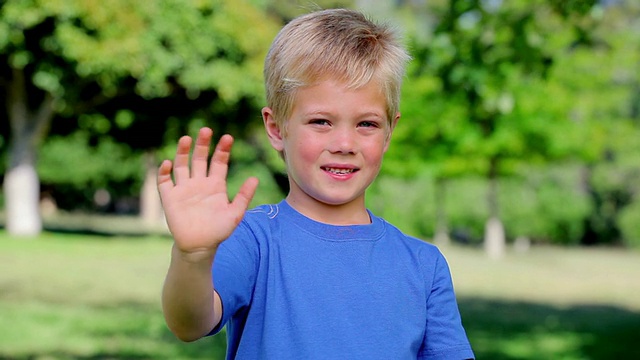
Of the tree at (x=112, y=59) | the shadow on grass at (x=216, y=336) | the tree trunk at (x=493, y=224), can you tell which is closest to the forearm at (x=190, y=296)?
the shadow on grass at (x=216, y=336)

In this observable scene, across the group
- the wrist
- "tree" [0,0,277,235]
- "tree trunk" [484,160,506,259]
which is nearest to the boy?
the wrist

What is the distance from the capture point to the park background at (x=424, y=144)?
697 cm

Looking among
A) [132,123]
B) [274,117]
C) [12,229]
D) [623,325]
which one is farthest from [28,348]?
[132,123]

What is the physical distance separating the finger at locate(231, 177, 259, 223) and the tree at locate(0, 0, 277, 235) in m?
14.0

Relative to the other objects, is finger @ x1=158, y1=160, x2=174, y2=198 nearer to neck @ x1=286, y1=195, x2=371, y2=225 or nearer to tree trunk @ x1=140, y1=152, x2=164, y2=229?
neck @ x1=286, y1=195, x2=371, y2=225

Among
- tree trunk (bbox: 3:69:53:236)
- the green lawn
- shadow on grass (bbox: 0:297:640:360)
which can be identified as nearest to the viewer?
shadow on grass (bbox: 0:297:640:360)

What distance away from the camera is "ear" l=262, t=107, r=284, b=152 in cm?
209

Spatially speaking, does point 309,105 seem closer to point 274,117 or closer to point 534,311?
point 274,117

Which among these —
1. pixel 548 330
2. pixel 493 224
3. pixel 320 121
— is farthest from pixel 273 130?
pixel 493 224

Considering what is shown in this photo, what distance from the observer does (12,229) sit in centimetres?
2016

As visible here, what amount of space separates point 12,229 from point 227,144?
19647 mm

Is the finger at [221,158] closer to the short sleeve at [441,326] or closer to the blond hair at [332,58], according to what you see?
the blond hair at [332,58]

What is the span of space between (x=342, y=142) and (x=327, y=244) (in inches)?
8.7

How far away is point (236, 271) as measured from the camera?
5.98ft
